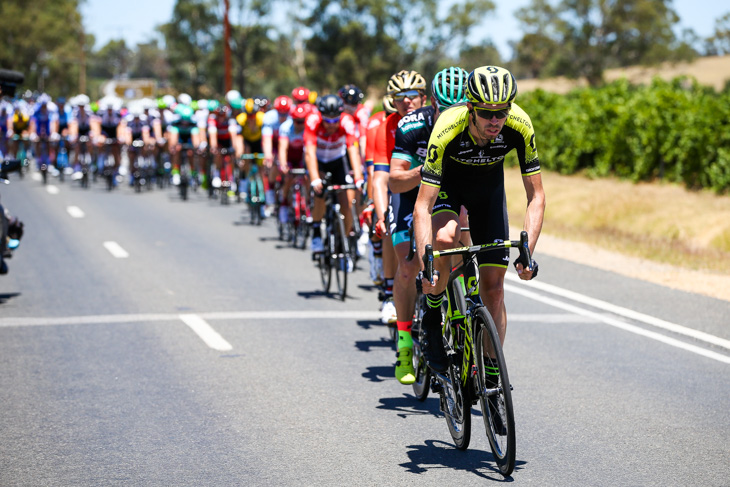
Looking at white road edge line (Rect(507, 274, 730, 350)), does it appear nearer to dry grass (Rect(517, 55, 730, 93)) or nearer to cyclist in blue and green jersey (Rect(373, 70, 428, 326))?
cyclist in blue and green jersey (Rect(373, 70, 428, 326))

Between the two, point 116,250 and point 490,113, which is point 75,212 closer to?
point 116,250

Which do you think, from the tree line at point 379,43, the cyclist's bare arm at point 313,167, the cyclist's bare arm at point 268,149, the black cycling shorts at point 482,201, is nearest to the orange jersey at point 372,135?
the cyclist's bare arm at point 313,167

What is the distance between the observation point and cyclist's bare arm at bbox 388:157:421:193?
6.35 meters

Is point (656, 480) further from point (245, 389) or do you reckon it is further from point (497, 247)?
point (245, 389)

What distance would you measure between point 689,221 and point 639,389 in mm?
9890

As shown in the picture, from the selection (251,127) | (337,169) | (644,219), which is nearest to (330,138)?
(337,169)

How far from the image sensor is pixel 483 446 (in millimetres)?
5609

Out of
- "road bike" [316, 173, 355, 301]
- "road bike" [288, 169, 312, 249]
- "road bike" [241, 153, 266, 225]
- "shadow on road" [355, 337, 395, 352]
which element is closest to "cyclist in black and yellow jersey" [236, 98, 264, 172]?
"road bike" [241, 153, 266, 225]

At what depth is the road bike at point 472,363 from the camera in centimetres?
484

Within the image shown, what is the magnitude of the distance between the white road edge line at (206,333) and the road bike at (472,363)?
2.90 metres

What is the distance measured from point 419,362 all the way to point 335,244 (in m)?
4.32

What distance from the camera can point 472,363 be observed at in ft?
16.8

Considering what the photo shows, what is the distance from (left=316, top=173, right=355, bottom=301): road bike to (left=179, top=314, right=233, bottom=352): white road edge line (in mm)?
1720

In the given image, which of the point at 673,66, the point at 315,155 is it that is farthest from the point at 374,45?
the point at 315,155
